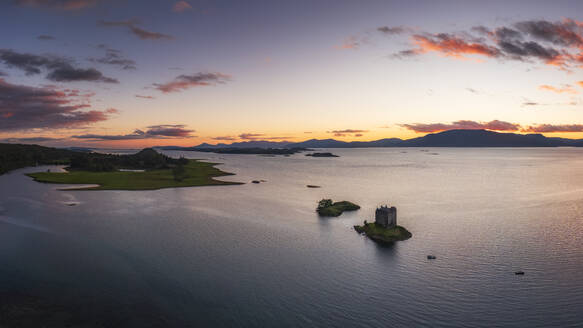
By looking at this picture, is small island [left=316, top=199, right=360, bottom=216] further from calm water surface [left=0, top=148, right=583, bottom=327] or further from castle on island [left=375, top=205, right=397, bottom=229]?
castle on island [left=375, top=205, right=397, bottom=229]

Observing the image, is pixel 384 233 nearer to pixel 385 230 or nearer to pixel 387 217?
pixel 385 230

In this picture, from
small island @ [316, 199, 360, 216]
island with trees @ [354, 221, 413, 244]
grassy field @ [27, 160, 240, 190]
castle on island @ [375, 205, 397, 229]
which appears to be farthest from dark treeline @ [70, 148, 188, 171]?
castle on island @ [375, 205, 397, 229]

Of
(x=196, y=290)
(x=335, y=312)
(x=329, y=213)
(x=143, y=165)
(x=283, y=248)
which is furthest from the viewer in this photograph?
(x=143, y=165)

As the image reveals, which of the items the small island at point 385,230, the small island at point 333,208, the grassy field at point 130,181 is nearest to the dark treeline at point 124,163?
the grassy field at point 130,181

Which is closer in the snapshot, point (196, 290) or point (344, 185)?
point (196, 290)

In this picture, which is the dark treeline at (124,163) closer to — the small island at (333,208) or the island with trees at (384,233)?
the small island at (333,208)

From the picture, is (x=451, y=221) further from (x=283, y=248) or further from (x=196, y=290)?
(x=196, y=290)

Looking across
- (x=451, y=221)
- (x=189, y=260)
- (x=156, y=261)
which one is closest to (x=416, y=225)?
(x=451, y=221)

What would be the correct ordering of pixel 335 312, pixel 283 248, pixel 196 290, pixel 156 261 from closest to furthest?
pixel 335 312, pixel 196 290, pixel 156 261, pixel 283 248
